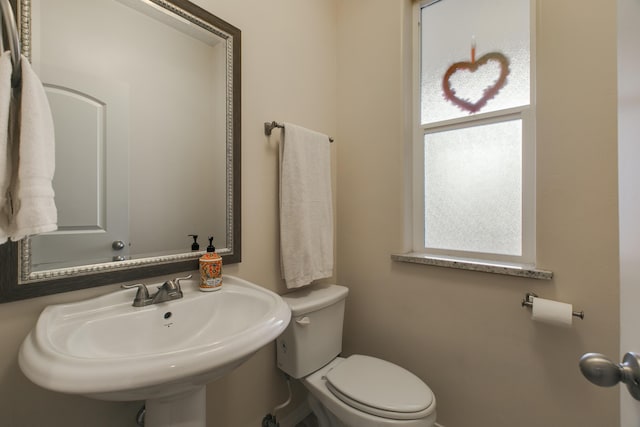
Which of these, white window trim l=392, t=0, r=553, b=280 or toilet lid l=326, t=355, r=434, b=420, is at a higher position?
white window trim l=392, t=0, r=553, b=280

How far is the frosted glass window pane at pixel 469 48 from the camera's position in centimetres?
125

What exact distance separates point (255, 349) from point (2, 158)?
67cm

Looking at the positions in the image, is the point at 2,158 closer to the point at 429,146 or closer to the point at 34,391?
the point at 34,391

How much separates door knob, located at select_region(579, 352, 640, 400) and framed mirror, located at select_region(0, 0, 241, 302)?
3.58 ft

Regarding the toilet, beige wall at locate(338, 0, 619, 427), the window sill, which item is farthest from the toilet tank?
the window sill

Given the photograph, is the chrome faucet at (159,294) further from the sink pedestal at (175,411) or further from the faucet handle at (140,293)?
the sink pedestal at (175,411)

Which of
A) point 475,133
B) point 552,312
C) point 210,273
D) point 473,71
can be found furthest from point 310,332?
point 473,71

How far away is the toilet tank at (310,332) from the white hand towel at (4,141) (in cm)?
92

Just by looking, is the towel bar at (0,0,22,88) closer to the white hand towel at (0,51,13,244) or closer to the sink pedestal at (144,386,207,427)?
the white hand towel at (0,51,13,244)

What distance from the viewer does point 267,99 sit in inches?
51.4

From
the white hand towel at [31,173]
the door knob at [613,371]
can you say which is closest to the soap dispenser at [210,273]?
the white hand towel at [31,173]

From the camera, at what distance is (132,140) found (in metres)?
0.95

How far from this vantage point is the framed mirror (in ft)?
2.56

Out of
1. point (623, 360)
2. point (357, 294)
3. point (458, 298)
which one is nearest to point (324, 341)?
point (357, 294)
